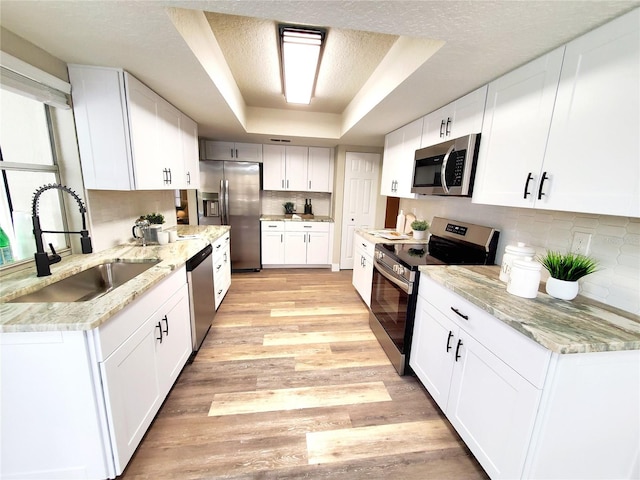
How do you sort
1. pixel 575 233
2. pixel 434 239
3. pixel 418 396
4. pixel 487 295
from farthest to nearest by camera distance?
pixel 434 239, pixel 418 396, pixel 575 233, pixel 487 295

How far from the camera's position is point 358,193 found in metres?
4.36

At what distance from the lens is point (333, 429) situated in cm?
154

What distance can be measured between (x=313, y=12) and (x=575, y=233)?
1845 mm

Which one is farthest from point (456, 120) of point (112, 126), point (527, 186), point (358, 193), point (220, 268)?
point (220, 268)

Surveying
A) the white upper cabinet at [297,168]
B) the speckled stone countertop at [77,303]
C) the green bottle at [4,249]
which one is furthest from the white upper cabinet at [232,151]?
the green bottle at [4,249]

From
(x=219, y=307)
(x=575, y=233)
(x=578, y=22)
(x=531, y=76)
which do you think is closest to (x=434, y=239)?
(x=575, y=233)

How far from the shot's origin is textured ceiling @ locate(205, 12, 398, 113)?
5.96 ft

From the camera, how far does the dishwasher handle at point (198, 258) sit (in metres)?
1.99

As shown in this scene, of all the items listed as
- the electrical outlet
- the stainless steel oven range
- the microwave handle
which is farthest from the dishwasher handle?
the electrical outlet

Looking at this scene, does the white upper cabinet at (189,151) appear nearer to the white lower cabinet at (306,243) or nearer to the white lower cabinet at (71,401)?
the white lower cabinet at (306,243)

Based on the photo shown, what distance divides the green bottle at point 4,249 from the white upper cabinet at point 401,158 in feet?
9.85

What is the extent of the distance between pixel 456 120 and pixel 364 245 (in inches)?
61.8

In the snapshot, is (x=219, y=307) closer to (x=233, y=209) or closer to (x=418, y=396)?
(x=233, y=209)

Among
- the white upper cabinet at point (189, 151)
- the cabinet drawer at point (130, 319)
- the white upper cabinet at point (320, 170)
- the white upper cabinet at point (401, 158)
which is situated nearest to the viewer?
the cabinet drawer at point (130, 319)
